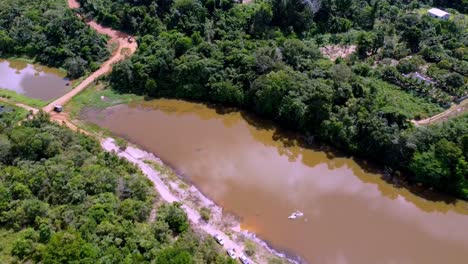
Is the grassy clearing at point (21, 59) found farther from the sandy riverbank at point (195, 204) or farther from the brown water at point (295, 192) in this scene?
the sandy riverbank at point (195, 204)

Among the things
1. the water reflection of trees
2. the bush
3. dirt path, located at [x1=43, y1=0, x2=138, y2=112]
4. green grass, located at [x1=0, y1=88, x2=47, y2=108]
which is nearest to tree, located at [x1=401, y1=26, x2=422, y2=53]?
the water reflection of trees

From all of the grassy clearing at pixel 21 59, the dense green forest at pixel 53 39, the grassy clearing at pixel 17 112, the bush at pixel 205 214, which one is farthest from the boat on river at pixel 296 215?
the grassy clearing at pixel 21 59

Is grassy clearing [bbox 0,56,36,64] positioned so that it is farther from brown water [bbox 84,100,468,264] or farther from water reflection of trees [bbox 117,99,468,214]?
water reflection of trees [bbox 117,99,468,214]

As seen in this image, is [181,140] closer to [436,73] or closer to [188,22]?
[188,22]

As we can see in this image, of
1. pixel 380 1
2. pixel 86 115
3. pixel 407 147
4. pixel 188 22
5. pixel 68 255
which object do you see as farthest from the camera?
pixel 380 1

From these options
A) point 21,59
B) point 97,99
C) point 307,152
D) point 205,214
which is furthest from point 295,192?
point 21,59

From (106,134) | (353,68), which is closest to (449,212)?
(353,68)
